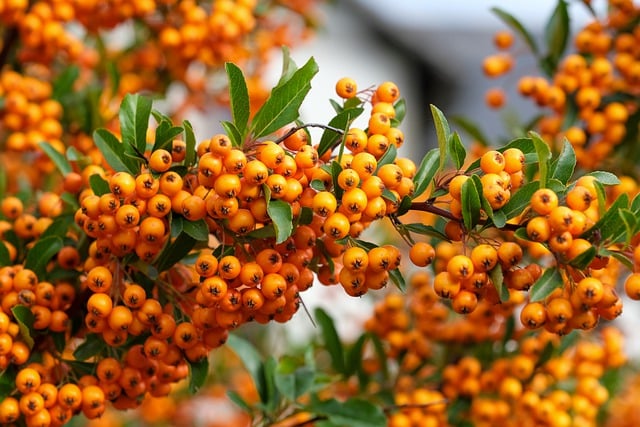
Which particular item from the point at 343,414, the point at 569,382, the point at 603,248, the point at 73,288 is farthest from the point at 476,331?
the point at 73,288

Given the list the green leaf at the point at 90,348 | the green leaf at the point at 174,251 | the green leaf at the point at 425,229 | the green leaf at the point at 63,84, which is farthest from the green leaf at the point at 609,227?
the green leaf at the point at 63,84

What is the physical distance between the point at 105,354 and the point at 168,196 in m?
0.42

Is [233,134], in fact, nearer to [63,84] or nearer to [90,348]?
[90,348]

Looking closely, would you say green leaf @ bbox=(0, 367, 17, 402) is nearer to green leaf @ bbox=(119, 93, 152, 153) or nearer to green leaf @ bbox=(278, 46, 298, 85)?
green leaf @ bbox=(119, 93, 152, 153)

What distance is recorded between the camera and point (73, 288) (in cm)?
171

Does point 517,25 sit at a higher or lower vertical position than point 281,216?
higher

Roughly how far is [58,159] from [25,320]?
493mm

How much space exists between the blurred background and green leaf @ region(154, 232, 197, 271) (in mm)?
6346

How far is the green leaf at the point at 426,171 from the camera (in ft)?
4.96

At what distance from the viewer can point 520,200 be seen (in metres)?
1.41

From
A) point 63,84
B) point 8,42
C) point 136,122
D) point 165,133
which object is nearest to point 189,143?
point 165,133

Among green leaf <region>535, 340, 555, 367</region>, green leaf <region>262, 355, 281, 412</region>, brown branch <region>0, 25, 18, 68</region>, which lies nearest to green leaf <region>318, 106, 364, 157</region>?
green leaf <region>262, 355, 281, 412</region>

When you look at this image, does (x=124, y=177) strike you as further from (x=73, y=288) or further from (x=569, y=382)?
(x=569, y=382)

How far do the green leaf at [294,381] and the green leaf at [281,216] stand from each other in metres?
0.70
